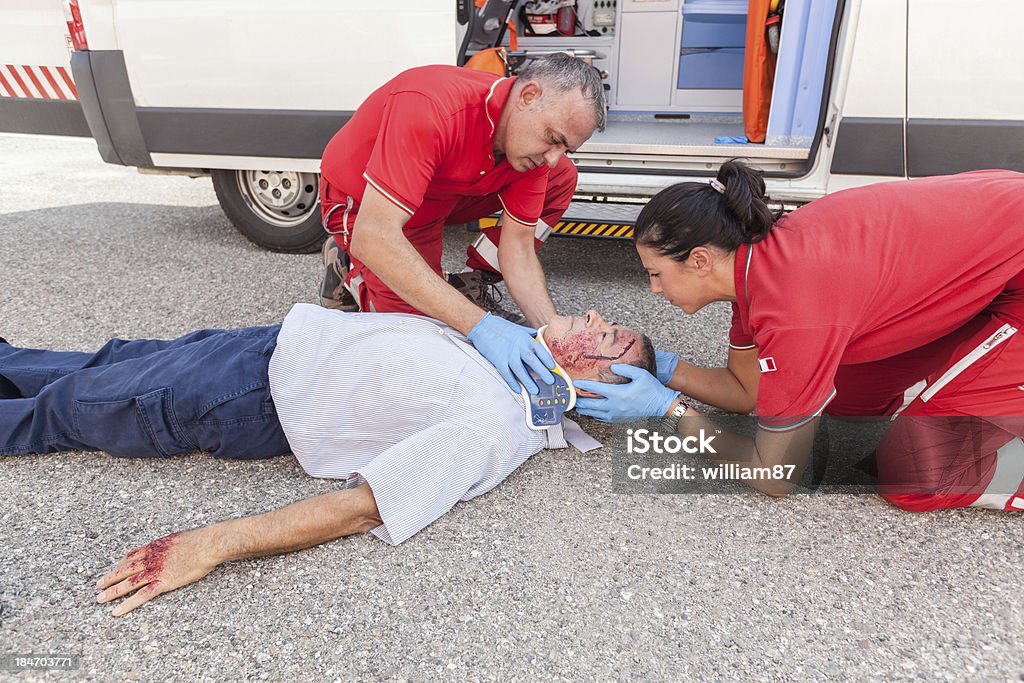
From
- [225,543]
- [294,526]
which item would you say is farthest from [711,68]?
[225,543]

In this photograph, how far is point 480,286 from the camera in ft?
10.9

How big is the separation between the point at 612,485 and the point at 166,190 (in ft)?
19.6

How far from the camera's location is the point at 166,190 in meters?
6.68

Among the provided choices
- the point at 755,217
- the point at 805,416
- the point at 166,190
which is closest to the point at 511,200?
the point at 755,217

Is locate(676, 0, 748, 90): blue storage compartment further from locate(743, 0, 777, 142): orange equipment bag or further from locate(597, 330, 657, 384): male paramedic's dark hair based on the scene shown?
locate(597, 330, 657, 384): male paramedic's dark hair

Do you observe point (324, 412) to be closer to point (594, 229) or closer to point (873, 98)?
point (594, 229)

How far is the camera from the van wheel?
14.1 feet

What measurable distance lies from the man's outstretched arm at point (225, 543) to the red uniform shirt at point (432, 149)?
40.6 inches

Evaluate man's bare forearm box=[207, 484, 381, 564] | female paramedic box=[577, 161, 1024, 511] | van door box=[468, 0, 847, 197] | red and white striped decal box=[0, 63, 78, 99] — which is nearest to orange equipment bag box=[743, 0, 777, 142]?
van door box=[468, 0, 847, 197]

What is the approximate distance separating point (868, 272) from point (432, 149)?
1414 millimetres

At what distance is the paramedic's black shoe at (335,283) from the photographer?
3.36 m

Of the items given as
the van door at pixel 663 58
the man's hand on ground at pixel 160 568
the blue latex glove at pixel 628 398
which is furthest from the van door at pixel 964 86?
the man's hand on ground at pixel 160 568

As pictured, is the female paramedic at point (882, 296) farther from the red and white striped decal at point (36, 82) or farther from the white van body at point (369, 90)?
the red and white striped decal at point (36, 82)

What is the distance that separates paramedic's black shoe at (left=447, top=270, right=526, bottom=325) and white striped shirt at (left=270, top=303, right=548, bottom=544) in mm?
1006
